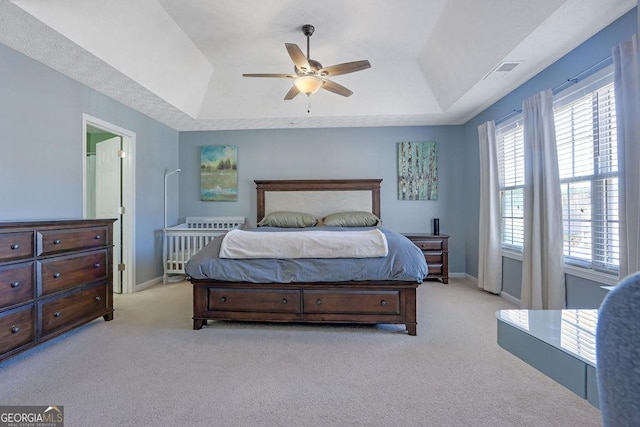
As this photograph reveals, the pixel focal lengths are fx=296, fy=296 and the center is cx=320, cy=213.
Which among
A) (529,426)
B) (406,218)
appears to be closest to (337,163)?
(406,218)

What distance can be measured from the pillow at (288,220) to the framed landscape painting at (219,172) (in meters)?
0.93

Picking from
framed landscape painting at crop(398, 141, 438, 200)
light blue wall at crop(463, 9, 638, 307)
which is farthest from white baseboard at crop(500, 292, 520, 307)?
framed landscape painting at crop(398, 141, 438, 200)

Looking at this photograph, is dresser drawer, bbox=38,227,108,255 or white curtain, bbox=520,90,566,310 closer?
dresser drawer, bbox=38,227,108,255

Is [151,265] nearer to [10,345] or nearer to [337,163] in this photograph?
[10,345]

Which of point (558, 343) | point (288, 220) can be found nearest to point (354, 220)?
point (288, 220)

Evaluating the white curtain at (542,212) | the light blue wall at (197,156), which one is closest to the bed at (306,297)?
the white curtain at (542,212)

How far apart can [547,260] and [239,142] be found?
4.63 metres

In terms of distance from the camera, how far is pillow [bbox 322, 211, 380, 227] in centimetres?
449

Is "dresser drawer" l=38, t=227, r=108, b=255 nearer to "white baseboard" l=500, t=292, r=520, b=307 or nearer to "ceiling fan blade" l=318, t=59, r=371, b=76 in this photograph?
"ceiling fan blade" l=318, t=59, r=371, b=76

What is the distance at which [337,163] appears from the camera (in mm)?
5086

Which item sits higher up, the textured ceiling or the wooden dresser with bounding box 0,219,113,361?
the textured ceiling

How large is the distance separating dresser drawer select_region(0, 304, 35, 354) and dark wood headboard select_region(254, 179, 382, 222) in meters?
3.17

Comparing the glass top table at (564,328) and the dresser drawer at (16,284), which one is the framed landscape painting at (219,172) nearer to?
the dresser drawer at (16,284)

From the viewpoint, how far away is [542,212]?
2873 mm
